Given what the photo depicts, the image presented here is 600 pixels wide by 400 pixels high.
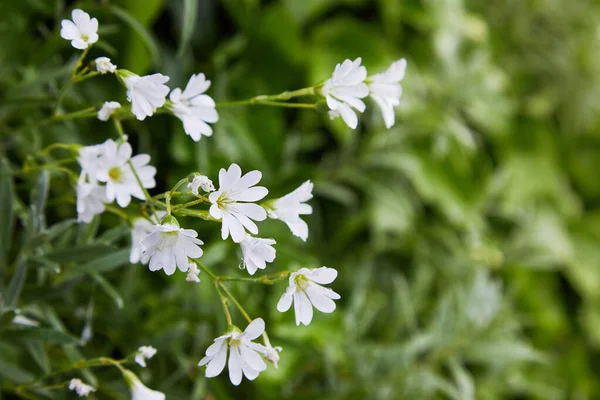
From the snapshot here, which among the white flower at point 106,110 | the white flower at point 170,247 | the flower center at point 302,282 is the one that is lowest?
the flower center at point 302,282

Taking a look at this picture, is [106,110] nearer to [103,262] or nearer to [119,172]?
[119,172]

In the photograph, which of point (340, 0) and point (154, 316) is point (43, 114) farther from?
point (340, 0)

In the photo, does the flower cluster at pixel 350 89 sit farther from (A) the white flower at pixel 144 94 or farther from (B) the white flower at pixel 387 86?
(A) the white flower at pixel 144 94

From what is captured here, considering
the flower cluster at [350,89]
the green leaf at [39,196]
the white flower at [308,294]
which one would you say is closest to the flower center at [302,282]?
the white flower at [308,294]

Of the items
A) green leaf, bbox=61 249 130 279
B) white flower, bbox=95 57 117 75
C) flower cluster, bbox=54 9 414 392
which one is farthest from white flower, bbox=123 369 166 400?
white flower, bbox=95 57 117 75

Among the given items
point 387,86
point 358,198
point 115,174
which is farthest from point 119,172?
point 358,198
